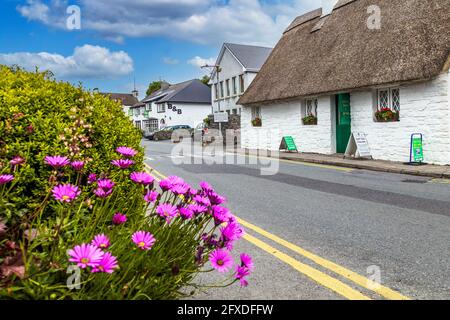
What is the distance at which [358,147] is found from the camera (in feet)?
48.6

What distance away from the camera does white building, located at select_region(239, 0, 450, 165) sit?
42.5ft

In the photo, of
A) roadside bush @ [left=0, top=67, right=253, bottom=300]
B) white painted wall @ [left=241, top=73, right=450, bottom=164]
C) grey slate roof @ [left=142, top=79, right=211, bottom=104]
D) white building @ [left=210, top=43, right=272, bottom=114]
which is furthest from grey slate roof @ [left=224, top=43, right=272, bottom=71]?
roadside bush @ [left=0, top=67, right=253, bottom=300]

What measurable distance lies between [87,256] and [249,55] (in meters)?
41.3

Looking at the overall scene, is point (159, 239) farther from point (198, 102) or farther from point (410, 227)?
point (198, 102)

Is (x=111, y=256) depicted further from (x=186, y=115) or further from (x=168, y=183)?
(x=186, y=115)

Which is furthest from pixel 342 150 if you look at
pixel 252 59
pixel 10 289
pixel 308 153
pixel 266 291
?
pixel 252 59

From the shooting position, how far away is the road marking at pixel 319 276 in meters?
3.38

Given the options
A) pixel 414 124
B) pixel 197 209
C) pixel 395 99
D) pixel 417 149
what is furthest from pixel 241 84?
pixel 197 209

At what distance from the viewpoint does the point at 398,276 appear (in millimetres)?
3828

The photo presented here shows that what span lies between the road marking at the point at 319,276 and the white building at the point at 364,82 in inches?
403

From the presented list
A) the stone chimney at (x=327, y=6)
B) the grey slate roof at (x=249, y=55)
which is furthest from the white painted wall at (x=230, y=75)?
the stone chimney at (x=327, y=6)

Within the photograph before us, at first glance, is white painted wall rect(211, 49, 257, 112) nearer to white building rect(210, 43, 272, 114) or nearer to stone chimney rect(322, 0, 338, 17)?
white building rect(210, 43, 272, 114)

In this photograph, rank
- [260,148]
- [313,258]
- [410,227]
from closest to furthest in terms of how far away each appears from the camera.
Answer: [313,258], [410,227], [260,148]

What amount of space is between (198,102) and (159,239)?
197ft
